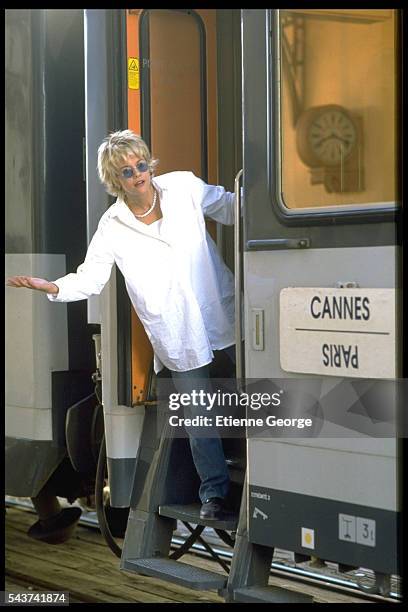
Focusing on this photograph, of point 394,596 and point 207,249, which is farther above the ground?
point 207,249

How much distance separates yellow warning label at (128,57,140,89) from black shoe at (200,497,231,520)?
1.82m

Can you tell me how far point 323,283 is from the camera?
12.8ft

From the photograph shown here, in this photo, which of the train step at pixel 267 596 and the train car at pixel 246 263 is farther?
the train step at pixel 267 596

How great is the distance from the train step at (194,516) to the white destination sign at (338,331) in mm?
742

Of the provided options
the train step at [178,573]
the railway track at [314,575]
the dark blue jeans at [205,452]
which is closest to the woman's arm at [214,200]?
the dark blue jeans at [205,452]

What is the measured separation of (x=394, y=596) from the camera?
549 centimetres

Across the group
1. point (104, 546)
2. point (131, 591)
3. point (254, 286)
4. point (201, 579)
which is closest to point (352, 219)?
point (254, 286)

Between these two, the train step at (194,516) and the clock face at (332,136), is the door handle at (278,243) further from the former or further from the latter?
the train step at (194,516)

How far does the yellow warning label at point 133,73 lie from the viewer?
5000 mm

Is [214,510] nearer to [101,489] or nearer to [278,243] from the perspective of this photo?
[101,489]

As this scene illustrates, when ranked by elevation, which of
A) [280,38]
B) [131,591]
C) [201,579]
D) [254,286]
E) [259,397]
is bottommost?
[131,591]

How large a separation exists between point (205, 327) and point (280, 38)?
1.20 metres

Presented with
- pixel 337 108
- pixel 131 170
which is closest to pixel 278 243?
pixel 337 108
